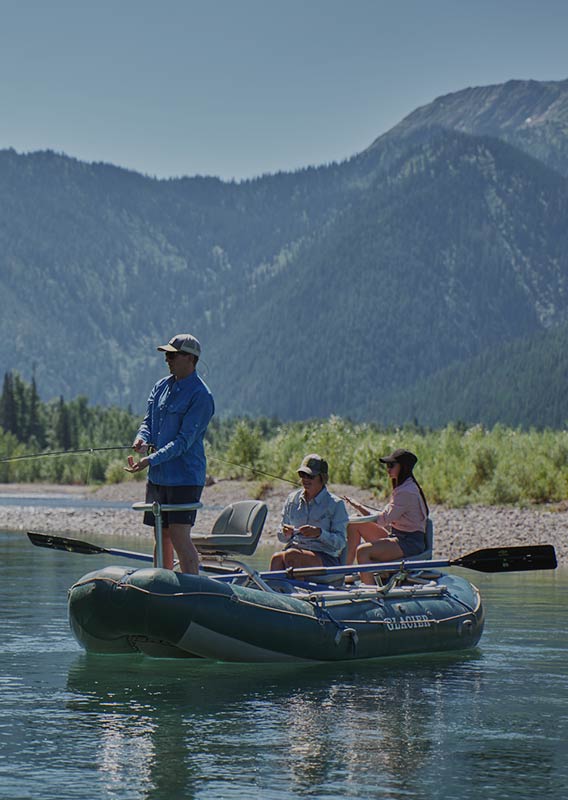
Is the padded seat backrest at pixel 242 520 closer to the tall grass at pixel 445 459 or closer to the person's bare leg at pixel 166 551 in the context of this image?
the person's bare leg at pixel 166 551

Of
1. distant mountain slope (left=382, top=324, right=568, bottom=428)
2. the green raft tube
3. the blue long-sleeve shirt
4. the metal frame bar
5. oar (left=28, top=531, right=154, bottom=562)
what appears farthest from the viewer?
distant mountain slope (left=382, top=324, right=568, bottom=428)

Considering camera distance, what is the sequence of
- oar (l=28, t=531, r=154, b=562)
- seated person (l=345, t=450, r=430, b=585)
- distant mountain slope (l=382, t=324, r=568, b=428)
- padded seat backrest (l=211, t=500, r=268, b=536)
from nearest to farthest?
oar (l=28, t=531, r=154, b=562) → padded seat backrest (l=211, t=500, r=268, b=536) → seated person (l=345, t=450, r=430, b=585) → distant mountain slope (l=382, t=324, r=568, b=428)

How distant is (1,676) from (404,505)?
14.9ft

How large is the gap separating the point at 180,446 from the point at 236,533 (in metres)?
1.71

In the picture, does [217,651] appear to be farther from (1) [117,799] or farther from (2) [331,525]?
(1) [117,799]

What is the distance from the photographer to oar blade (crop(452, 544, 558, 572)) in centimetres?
1496

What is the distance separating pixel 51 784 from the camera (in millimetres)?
8984

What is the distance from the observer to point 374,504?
129ft

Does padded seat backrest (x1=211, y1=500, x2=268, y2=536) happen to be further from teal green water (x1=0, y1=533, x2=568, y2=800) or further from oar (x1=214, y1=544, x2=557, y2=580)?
teal green water (x1=0, y1=533, x2=568, y2=800)

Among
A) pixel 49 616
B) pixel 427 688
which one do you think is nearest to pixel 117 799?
pixel 427 688

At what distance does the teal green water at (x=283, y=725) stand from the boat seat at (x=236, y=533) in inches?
42.1

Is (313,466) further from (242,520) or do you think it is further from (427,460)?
(427,460)

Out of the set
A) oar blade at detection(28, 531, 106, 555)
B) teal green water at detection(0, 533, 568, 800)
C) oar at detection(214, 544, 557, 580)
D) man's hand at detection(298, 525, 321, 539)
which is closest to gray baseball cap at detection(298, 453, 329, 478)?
man's hand at detection(298, 525, 321, 539)

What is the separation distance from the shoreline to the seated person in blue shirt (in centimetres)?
1220
